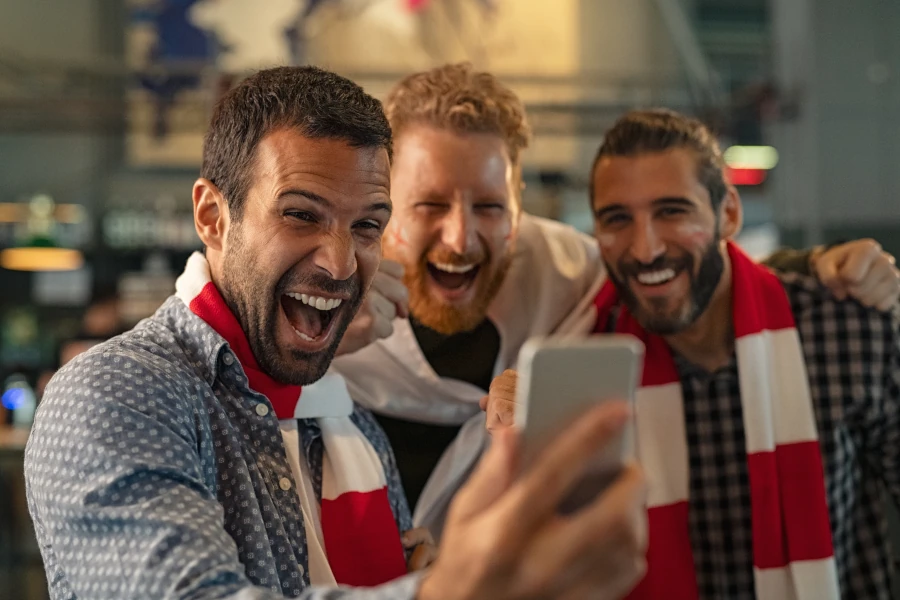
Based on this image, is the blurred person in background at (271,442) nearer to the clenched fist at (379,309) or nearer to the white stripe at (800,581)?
the clenched fist at (379,309)

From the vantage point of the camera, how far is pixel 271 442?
1.62m

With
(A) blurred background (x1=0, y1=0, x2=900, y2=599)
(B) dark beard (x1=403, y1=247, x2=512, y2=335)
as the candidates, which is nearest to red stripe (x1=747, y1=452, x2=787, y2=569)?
(B) dark beard (x1=403, y1=247, x2=512, y2=335)

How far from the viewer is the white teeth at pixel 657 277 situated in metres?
2.35

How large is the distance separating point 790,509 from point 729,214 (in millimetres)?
720

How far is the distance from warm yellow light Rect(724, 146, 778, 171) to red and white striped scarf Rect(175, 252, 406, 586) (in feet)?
25.8

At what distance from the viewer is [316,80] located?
164 centimetres

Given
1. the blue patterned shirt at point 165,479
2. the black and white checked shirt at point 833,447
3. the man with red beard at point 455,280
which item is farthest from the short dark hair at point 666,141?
the blue patterned shirt at point 165,479

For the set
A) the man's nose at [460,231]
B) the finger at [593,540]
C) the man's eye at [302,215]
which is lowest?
the finger at [593,540]

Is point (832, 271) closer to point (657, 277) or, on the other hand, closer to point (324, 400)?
point (657, 277)

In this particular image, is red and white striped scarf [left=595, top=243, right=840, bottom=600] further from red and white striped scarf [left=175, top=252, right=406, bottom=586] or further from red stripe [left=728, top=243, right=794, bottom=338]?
red and white striped scarf [left=175, top=252, right=406, bottom=586]

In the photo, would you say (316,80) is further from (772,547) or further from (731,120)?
(731,120)

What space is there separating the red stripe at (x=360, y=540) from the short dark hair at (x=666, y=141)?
3.32ft

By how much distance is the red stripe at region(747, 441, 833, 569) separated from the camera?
2283 millimetres

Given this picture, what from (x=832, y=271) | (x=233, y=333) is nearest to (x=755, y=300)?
(x=832, y=271)
